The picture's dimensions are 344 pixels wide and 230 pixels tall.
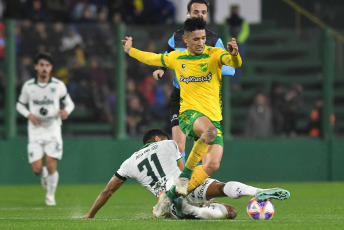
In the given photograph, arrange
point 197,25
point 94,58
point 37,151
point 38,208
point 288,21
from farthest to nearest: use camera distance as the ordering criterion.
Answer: point 288,21, point 94,58, point 37,151, point 38,208, point 197,25

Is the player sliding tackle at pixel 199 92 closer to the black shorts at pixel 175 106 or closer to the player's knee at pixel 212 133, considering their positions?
the player's knee at pixel 212 133

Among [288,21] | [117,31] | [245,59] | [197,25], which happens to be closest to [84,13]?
[117,31]

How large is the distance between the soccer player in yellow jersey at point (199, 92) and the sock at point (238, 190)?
11.0 inches

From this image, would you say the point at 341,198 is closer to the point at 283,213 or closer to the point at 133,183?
the point at 283,213

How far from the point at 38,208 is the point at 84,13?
7585 mm

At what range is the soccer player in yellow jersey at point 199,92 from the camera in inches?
393

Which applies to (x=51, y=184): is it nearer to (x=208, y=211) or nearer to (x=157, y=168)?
(x=157, y=168)

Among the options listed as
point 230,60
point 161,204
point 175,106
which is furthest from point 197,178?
point 175,106

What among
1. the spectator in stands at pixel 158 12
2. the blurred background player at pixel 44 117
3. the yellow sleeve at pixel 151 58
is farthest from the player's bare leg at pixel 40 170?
the spectator in stands at pixel 158 12

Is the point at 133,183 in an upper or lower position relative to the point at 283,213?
lower

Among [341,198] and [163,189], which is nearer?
[163,189]

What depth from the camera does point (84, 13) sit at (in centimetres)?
2038

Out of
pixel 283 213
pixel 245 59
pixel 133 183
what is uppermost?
pixel 245 59

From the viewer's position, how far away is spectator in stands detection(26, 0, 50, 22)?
19906 millimetres
